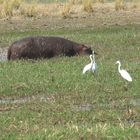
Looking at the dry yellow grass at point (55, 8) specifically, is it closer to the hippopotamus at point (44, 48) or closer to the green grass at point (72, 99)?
the hippopotamus at point (44, 48)

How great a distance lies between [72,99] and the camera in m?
11.1

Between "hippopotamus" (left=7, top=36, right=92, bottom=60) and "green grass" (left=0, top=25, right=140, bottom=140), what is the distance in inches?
26.4

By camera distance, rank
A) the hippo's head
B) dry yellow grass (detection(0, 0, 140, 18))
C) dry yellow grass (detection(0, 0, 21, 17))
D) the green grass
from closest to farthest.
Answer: the green grass, the hippo's head, dry yellow grass (detection(0, 0, 21, 17)), dry yellow grass (detection(0, 0, 140, 18))

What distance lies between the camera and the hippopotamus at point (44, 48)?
58.4 feet

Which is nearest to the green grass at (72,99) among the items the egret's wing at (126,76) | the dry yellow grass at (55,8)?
the egret's wing at (126,76)

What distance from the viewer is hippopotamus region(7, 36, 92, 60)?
17.8m

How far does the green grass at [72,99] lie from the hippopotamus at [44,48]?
2.20ft

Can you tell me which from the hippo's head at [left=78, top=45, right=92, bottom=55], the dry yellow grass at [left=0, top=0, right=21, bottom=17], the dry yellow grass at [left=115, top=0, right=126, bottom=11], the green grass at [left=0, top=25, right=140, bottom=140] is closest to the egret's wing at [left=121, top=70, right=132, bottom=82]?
the green grass at [left=0, top=25, right=140, bottom=140]

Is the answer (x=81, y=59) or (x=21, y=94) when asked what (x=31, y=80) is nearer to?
(x=21, y=94)

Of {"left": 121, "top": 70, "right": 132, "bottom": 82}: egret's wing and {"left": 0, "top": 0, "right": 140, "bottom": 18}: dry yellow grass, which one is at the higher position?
{"left": 121, "top": 70, "right": 132, "bottom": 82}: egret's wing

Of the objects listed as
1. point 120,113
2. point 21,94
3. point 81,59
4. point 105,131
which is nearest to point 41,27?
point 81,59

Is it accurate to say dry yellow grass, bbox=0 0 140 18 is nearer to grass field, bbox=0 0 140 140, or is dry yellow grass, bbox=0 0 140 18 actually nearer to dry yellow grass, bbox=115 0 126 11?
dry yellow grass, bbox=115 0 126 11

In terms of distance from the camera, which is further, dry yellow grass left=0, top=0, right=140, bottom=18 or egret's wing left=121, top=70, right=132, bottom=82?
dry yellow grass left=0, top=0, right=140, bottom=18

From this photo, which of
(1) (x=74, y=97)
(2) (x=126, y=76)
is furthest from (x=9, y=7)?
(1) (x=74, y=97)
